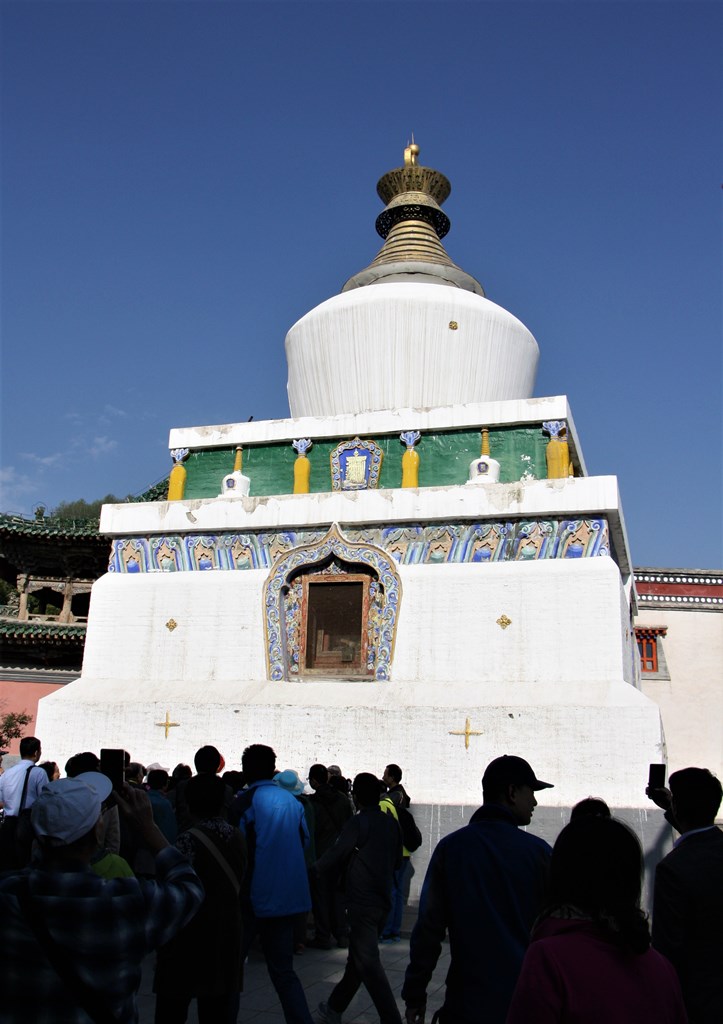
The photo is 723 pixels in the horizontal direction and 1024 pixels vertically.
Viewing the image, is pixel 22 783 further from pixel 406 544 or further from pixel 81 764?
pixel 406 544

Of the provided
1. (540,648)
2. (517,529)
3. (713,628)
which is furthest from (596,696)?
(713,628)

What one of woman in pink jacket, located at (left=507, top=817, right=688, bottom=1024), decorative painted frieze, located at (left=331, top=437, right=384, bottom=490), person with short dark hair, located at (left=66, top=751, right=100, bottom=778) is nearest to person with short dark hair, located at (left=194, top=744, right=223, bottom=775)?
person with short dark hair, located at (left=66, top=751, right=100, bottom=778)

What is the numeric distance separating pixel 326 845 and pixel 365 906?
2.17 metres

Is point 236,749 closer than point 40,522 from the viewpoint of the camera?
Yes

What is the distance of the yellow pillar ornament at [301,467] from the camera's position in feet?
39.2

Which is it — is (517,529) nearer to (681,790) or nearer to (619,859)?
(681,790)

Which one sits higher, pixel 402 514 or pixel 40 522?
pixel 40 522

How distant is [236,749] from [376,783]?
601 cm

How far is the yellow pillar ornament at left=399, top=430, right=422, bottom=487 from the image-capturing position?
11.5m

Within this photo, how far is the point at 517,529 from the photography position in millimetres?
10711

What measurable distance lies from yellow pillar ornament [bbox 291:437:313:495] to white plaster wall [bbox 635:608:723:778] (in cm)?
990

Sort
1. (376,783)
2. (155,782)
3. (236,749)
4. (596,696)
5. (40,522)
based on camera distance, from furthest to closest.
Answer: (40,522) → (236,749) → (596,696) → (155,782) → (376,783)

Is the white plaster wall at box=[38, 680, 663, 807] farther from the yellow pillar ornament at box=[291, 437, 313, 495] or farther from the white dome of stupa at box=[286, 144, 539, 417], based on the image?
the white dome of stupa at box=[286, 144, 539, 417]

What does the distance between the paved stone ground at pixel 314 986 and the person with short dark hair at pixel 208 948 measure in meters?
1.50
